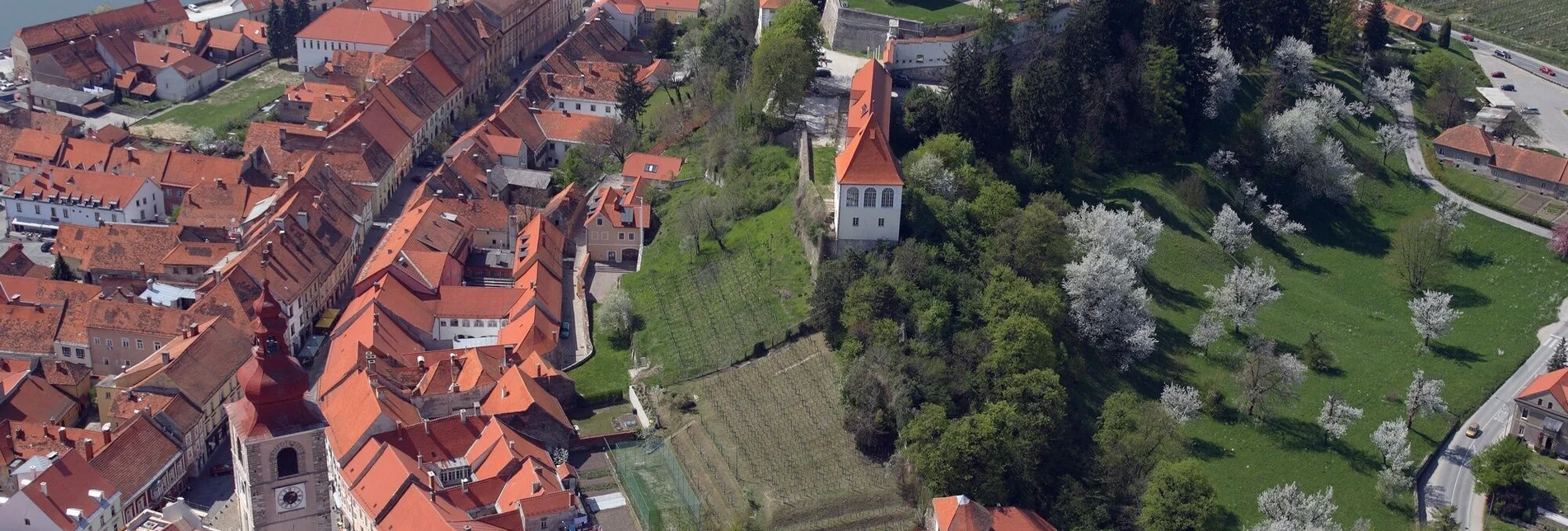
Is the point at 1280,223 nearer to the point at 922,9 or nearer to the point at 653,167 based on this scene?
the point at 922,9

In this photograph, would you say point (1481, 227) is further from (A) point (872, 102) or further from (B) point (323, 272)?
(B) point (323, 272)

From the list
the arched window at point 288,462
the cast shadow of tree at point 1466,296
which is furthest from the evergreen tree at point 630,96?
the arched window at point 288,462

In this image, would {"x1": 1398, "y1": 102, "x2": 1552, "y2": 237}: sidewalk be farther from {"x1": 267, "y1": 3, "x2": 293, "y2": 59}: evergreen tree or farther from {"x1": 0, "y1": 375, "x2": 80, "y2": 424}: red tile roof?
{"x1": 267, "y1": 3, "x2": 293, "y2": 59}: evergreen tree

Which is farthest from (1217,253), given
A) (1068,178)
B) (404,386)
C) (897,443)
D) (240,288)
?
(240,288)

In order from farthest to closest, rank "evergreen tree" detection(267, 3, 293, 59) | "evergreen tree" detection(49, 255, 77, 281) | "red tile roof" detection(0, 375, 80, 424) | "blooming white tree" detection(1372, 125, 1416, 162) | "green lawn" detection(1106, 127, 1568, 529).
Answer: "evergreen tree" detection(267, 3, 293, 59)
"blooming white tree" detection(1372, 125, 1416, 162)
"evergreen tree" detection(49, 255, 77, 281)
"red tile roof" detection(0, 375, 80, 424)
"green lawn" detection(1106, 127, 1568, 529)

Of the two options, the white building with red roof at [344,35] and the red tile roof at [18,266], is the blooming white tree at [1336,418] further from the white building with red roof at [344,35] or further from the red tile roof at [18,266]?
the white building with red roof at [344,35]

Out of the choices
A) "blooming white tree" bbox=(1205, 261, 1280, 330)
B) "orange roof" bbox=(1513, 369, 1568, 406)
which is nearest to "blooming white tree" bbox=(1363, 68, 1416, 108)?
"blooming white tree" bbox=(1205, 261, 1280, 330)

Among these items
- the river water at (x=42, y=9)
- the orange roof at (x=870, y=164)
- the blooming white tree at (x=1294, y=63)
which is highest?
the orange roof at (x=870, y=164)
